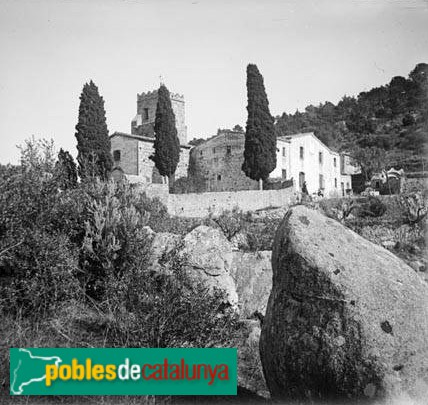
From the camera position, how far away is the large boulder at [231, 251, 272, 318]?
10.1 m

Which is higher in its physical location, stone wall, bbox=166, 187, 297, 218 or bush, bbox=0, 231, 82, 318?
stone wall, bbox=166, 187, 297, 218

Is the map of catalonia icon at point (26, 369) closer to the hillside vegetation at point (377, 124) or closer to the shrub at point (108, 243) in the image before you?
the shrub at point (108, 243)

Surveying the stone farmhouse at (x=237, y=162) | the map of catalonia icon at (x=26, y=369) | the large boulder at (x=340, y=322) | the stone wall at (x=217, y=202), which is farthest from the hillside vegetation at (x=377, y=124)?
the map of catalonia icon at (x=26, y=369)

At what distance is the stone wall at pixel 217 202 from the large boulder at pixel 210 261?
779 inches

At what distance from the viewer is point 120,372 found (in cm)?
527

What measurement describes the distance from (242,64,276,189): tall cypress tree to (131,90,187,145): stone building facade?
16169 millimetres

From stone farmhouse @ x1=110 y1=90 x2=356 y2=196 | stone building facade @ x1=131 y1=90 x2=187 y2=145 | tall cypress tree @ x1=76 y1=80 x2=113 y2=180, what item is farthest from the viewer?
stone building facade @ x1=131 y1=90 x2=187 y2=145

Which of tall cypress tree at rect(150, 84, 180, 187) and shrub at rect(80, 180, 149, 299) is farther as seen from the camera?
tall cypress tree at rect(150, 84, 180, 187)

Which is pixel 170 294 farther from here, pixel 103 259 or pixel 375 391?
pixel 375 391

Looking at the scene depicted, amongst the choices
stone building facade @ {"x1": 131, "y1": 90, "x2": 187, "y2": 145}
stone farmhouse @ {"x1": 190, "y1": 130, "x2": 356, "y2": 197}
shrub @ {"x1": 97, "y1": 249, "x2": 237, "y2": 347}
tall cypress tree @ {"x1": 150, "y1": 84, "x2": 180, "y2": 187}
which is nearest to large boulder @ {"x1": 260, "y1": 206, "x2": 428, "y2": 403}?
shrub @ {"x1": 97, "y1": 249, "x2": 237, "y2": 347}

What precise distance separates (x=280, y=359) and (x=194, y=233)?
6.07m

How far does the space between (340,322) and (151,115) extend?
1873 inches

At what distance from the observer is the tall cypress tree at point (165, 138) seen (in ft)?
114

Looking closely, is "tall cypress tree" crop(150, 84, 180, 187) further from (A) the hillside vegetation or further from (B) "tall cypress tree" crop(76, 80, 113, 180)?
(A) the hillside vegetation
